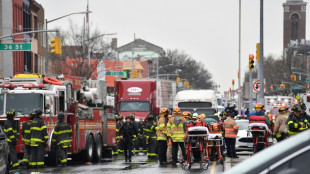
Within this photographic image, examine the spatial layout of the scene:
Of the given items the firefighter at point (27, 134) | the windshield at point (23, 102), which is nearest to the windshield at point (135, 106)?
the windshield at point (23, 102)

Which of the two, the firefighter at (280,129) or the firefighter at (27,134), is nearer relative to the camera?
the firefighter at (280,129)

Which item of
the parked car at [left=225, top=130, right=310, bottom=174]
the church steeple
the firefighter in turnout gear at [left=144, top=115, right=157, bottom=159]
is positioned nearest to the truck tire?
the firefighter in turnout gear at [left=144, top=115, right=157, bottom=159]

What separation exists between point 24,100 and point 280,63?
106 m

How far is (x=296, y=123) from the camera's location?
56.4 feet

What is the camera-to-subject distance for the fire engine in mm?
21453

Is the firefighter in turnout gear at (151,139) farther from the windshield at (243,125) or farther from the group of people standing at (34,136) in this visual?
the group of people standing at (34,136)

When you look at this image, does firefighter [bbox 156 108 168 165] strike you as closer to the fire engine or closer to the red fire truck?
the fire engine

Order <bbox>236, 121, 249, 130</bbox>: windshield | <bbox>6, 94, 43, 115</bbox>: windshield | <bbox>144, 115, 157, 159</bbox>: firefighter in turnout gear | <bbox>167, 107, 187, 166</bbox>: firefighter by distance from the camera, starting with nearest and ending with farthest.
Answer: <bbox>167, 107, 187, 166</bbox>: firefighter < <bbox>6, 94, 43, 115</bbox>: windshield < <bbox>144, 115, 157, 159</bbox>: firefighter in turnout gear < <bbox>236, 121, 249, 130</bbox>: windshield

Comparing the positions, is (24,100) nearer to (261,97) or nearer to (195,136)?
(195,136)

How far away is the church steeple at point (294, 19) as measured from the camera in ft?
531

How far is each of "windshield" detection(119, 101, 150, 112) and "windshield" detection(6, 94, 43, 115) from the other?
19.4m

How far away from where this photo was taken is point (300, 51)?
148 metres

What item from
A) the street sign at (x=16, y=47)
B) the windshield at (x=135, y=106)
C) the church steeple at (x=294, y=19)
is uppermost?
the church steeple at (x=294, y=19)

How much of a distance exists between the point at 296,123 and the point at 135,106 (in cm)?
2404
